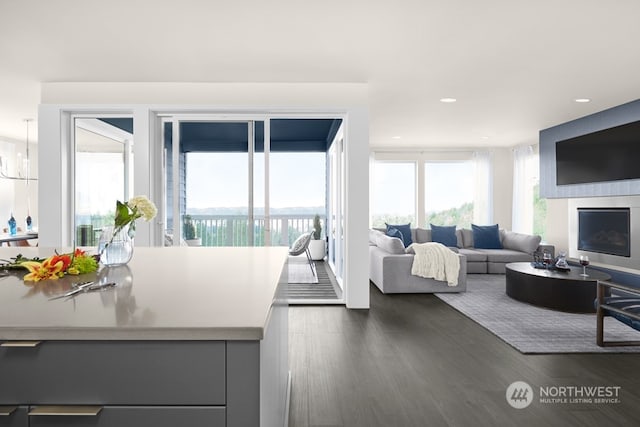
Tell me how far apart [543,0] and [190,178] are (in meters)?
3.85

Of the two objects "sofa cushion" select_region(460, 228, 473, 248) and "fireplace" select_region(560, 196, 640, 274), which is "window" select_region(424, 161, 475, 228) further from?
"fireplace" select_region(560, 196, 640, 274)

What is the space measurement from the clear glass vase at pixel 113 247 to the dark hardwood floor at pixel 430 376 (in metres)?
1.22

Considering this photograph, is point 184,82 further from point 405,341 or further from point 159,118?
point 405,341

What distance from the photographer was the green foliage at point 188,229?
16.0 ft

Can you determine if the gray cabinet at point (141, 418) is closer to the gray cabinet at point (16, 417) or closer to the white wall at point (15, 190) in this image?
the gray cabinet at point (16, 417)

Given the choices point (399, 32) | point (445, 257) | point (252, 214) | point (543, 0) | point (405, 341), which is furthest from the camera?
point (445, 257)

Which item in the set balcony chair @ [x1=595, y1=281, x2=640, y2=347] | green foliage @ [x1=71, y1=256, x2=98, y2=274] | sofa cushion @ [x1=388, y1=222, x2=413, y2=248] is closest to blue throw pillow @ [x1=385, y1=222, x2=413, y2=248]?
sofa cushion @ [x1=388, y1=222, x2=413, y2=248]

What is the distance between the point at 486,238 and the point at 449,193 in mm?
1748

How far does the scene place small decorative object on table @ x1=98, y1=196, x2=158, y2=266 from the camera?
5.97ft

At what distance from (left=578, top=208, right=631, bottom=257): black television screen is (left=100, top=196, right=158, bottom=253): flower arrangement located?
6.15m

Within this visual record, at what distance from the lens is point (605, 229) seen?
5992 millimetres

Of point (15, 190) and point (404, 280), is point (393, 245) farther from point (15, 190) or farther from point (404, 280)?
point (15, 190)

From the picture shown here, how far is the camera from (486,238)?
7.40 metres

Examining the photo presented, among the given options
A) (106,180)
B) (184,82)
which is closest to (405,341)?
(184,82)
